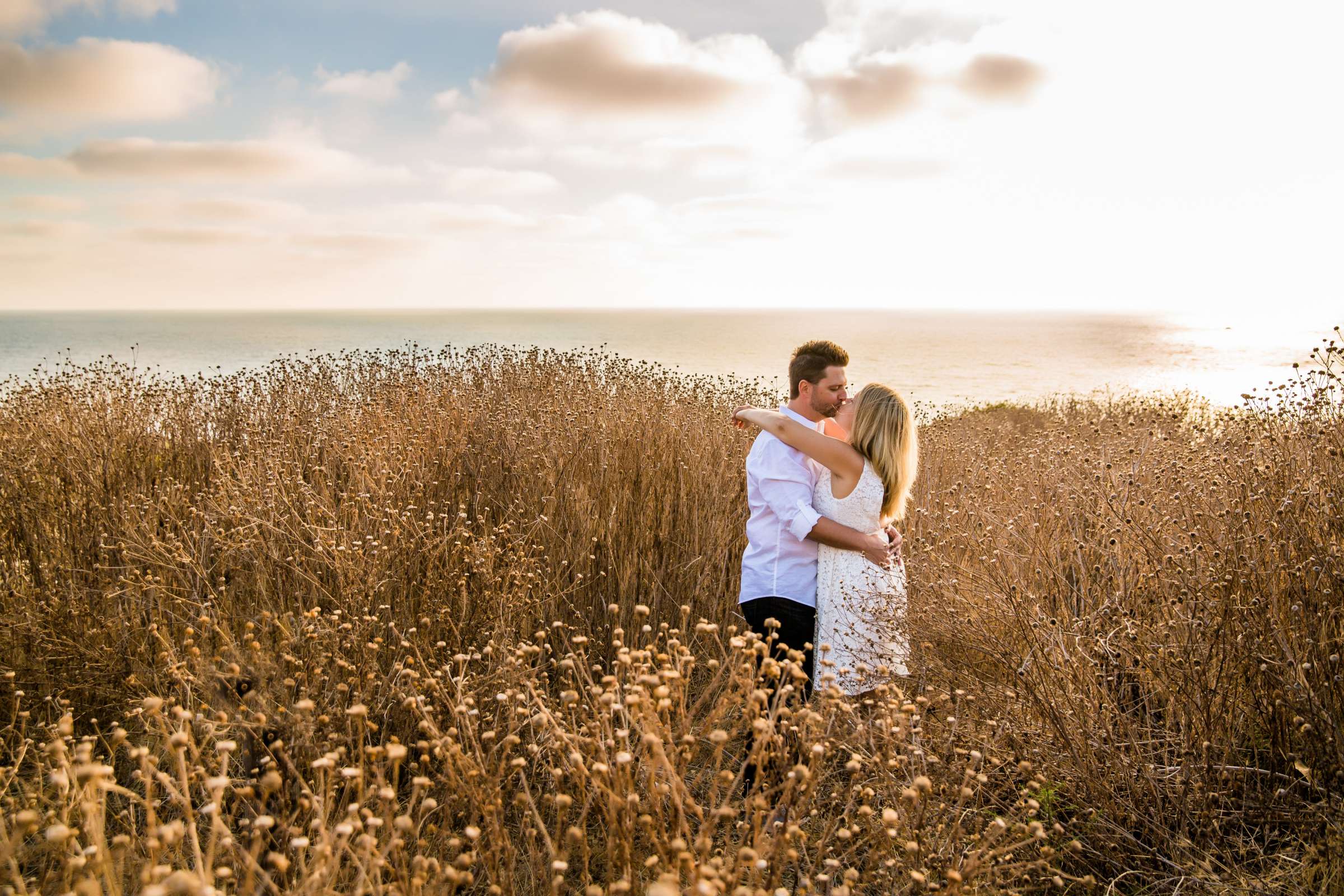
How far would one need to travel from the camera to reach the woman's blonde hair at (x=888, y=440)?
12.1ft

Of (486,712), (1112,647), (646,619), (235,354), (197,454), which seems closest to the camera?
(486,712)

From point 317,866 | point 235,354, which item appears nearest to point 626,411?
point 317,866

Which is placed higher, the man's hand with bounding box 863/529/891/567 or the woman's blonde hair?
the woman's blonde hair

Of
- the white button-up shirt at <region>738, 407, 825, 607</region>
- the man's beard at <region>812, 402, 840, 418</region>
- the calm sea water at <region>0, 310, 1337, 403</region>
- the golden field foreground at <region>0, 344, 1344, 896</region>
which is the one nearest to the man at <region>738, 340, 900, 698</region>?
the white button-up shirt at <region>738, 407, 825, 607</region>

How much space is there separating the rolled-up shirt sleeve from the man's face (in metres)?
0.42

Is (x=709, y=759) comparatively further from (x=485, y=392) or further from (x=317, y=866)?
(x=485, y=392)

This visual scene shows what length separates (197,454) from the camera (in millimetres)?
6648

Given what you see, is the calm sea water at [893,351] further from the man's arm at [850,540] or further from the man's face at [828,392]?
the man's arm at [850,540]

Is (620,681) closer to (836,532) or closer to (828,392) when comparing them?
(836,532)

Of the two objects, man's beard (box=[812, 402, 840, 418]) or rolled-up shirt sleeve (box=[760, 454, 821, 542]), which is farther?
man's beard (box=[812, 402, 840, 418])

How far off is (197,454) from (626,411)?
372 cm

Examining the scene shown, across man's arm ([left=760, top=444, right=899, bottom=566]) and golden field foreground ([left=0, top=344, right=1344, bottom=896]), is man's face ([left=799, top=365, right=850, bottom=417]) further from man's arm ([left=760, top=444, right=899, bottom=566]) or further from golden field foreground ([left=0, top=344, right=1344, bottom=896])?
golden field foreground ([left=0, top=344, right=1344, bottom=896])

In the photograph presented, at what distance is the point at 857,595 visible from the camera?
3.70 metres

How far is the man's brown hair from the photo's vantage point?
13.1 ft
